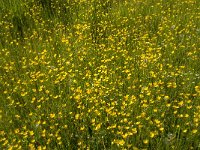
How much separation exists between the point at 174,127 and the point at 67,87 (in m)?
1.38

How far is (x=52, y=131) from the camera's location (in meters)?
3.13

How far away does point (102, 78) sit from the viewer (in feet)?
12.2

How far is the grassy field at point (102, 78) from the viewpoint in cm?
300

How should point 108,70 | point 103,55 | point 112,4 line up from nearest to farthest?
point 108,70
point 103,55
point 112,4

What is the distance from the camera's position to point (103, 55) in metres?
4.35

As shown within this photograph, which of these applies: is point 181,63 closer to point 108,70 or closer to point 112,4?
point 108,70

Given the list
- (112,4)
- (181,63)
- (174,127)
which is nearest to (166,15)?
(112,4)

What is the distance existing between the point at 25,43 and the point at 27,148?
243cm

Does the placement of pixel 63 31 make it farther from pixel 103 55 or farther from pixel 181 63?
pixel 181 63

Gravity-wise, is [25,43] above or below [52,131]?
above

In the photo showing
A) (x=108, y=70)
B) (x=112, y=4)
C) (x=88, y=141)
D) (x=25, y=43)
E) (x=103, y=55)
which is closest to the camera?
(x=88, y=141)

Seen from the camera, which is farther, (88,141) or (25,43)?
(25,43)

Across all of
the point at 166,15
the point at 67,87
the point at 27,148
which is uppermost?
the point at 166,15

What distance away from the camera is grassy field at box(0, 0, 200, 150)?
300cm
